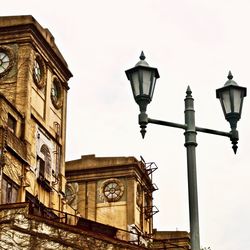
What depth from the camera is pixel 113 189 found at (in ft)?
204

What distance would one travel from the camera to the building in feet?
106

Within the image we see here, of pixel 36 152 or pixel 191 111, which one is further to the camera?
pixel 36 152

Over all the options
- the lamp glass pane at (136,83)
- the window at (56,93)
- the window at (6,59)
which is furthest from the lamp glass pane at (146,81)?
the window at (56,93)

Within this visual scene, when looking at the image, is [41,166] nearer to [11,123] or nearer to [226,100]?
[11,123]

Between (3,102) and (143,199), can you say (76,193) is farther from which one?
(3,102)

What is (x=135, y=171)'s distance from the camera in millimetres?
62344

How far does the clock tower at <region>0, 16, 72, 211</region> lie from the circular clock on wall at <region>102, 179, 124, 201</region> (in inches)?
494

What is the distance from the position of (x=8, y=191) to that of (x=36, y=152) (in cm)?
558

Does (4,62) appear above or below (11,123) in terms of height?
above

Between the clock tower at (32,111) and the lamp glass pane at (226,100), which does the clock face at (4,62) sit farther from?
the lamp glass pane at (226,100)

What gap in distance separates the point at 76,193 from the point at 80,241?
30166 mm

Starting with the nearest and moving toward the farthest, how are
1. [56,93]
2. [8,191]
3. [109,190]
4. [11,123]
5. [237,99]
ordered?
[237,99], [8,191], [11,123], [56,93], [109,190]

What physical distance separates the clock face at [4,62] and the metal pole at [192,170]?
31651 millimetres

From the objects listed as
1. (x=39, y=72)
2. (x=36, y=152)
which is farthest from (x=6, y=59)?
(x=36, y=152)
